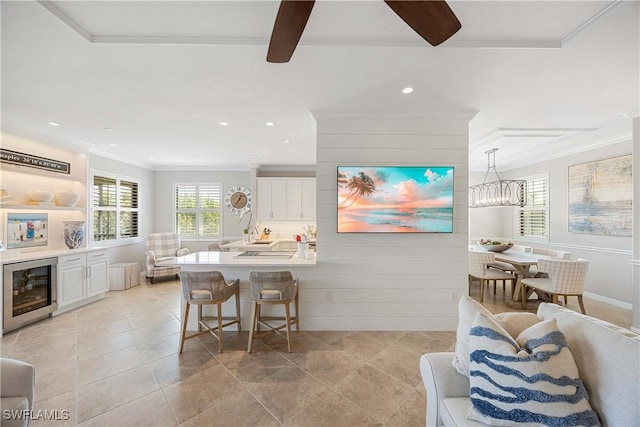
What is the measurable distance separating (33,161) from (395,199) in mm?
5234

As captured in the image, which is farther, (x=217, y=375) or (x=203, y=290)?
(x=203, y=290)

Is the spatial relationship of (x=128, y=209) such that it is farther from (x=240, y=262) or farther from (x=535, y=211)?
(x=535, y=211)

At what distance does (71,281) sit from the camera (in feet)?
12.3

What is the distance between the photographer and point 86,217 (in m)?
4.34

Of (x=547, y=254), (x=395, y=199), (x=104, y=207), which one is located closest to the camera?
(x=395, y=199)

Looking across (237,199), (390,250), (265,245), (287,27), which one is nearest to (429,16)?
(287,27)

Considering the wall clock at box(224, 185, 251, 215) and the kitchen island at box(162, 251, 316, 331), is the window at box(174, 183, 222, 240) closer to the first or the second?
the wall clock at box(224, 185, 251, 215)

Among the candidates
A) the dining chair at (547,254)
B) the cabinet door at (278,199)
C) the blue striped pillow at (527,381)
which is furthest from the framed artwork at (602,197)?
the cabinet door at (278,199)

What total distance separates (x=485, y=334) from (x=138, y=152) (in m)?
6.21

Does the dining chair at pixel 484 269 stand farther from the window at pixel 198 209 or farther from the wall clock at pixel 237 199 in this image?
the window at pixel 198 209

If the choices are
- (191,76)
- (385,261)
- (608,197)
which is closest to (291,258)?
(385,261)

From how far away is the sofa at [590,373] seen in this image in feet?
3.37

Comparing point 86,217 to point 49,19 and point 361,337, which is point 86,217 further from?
point 361,337

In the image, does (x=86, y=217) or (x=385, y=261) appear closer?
(x=385, y=261)
